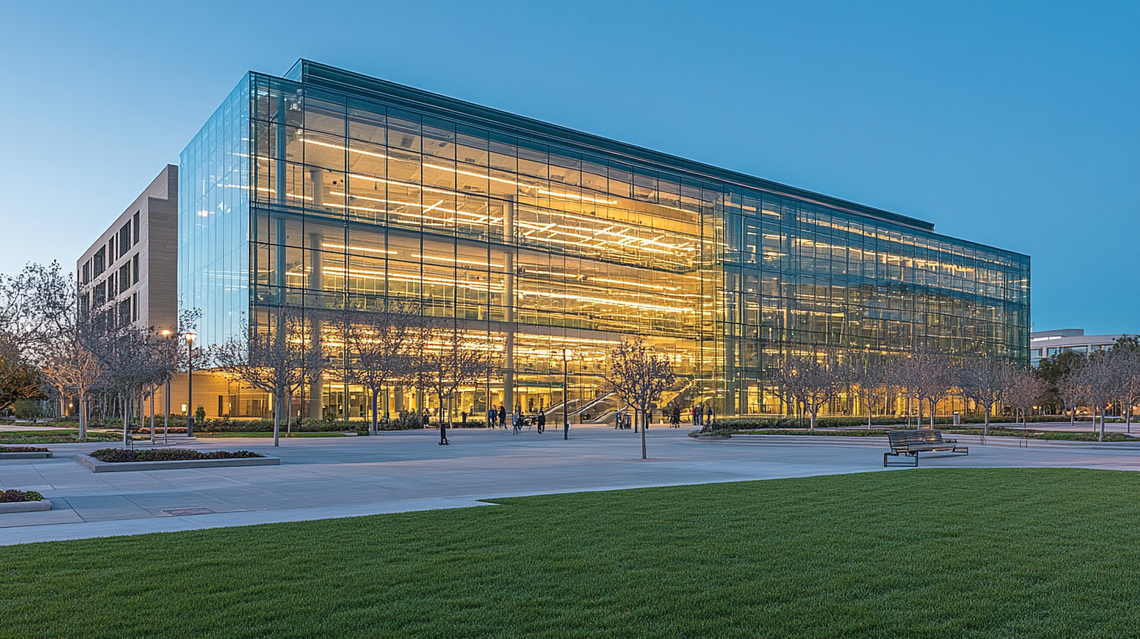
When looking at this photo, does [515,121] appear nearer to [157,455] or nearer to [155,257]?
[155,257]

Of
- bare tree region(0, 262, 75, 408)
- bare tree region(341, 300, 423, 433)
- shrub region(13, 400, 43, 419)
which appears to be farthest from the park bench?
shrub region(13, 400, 43, 419)

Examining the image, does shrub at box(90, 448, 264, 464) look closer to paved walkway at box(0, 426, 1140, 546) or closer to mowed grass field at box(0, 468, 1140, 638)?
paved walkway at box(0, 426, 1140, 546)

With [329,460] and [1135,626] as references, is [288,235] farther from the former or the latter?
[1135,626]

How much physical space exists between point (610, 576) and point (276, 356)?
3385 centimetres

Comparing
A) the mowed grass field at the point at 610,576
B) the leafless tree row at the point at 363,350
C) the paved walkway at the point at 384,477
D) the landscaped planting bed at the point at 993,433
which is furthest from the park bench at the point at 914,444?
the leafless tree row at the point at 363,350

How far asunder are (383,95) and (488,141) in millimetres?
8919

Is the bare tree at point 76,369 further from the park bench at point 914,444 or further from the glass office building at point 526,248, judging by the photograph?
the park bench at point 914,444

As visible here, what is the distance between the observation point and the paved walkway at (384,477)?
12734 mm

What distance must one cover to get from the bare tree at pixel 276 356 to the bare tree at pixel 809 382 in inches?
1027

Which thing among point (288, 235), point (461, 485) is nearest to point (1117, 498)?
point (461, 485)

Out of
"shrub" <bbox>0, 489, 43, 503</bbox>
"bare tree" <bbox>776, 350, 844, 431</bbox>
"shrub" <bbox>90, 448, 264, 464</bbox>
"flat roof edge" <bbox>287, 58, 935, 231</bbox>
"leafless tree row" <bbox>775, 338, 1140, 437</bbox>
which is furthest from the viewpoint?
"flat roof edge" <bbox>287, 58, 935, 231</bbox>

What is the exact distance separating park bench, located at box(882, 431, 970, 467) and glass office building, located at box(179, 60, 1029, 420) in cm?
4010

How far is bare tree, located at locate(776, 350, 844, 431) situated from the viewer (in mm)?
47325

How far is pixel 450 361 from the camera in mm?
55188
